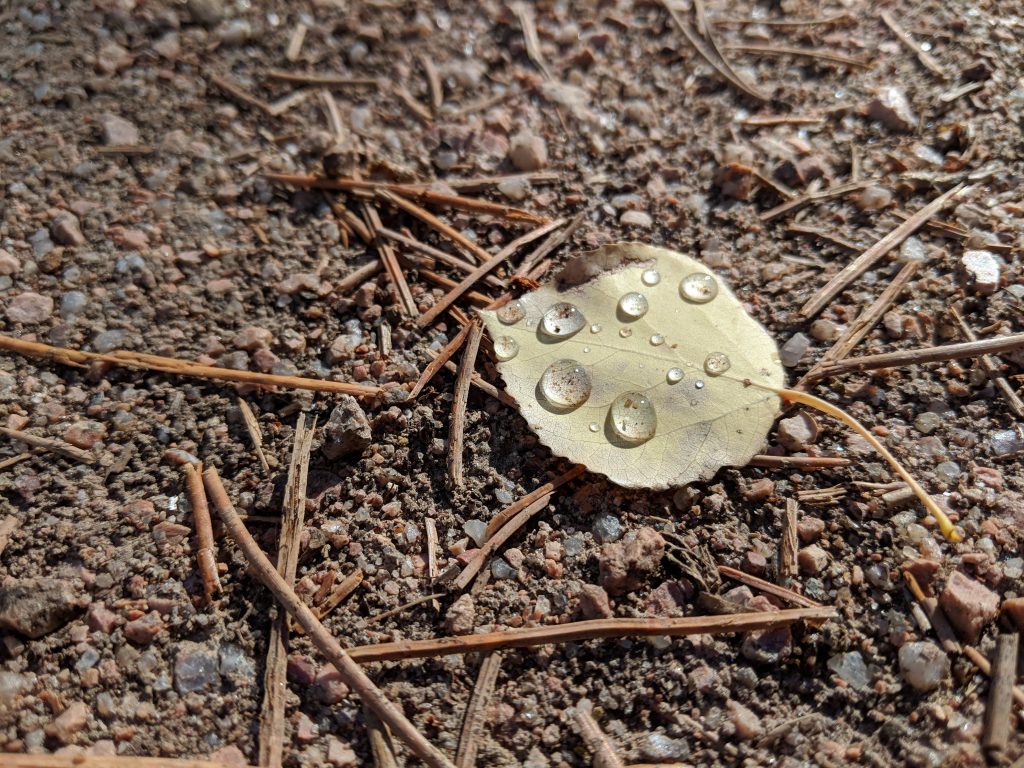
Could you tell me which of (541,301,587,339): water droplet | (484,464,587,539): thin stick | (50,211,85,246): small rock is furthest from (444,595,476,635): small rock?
(50,211,85,246): small rock

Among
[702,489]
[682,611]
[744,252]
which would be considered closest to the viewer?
[682,611]

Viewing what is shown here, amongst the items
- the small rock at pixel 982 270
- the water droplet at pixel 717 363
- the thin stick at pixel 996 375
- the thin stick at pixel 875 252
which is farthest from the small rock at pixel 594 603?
the small rock at pixel 982 270

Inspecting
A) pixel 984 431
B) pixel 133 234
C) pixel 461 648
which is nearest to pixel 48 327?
pixel 133 234

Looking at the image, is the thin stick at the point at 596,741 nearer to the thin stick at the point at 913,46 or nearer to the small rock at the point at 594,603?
the small rock at the point at 594,603

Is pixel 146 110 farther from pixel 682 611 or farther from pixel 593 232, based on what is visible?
pixel 682 611

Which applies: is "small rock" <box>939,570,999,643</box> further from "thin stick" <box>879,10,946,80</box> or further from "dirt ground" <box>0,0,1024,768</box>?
"thin stick" <box>879,10,946,80</box>
